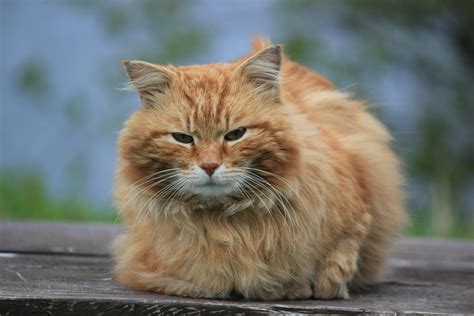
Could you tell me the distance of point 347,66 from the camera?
826 centimetres

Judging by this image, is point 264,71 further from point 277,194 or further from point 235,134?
point 277,194

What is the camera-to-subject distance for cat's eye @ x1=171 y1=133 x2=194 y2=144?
2.91 m

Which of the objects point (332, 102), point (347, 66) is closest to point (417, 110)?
point (347, 66)

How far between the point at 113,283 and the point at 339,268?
85 cm

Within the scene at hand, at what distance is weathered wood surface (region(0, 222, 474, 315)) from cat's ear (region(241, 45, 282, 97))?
29.8 inches

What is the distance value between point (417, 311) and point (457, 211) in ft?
16.5

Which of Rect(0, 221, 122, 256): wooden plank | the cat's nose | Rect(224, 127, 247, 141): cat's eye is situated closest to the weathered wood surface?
Rect(0, 221, 122, 256): wooden plank

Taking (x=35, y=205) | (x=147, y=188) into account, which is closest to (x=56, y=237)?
(x=147, y=188)

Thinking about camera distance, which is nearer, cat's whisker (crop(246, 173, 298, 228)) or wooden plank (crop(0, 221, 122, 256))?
cat's whisker (crop(246, 173, 298, 228))

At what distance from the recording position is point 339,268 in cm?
324

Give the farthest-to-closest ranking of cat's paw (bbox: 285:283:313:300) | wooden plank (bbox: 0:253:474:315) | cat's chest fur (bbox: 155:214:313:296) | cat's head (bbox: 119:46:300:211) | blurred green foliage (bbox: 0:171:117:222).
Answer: blurred green foliage (bbox: 0:171:117:222)
cat's paw (bbox: 285:283:313:300)
cat's chest fur (bbox: 155:214:313:296)
cat's head (bbox: 119:46:300:211)
wooden plank (bbox: 0:253:474:315)

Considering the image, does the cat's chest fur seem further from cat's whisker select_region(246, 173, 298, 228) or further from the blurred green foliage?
the blurred green foliage

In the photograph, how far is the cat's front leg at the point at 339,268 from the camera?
10.6ft

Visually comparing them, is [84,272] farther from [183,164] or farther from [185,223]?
[183,164]
